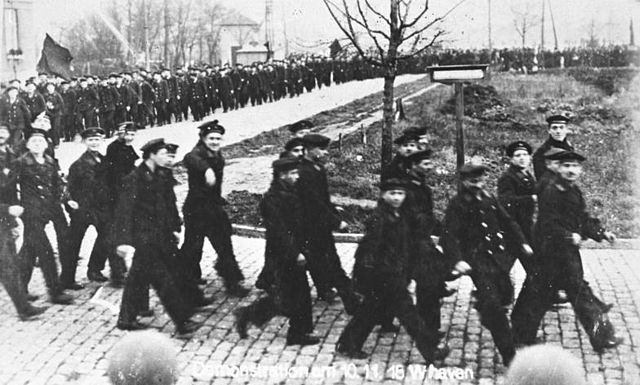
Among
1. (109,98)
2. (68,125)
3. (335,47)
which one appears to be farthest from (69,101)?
(335,47)

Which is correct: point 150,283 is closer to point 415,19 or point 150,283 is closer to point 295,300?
point 295,300

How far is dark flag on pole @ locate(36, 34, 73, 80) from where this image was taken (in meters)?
7.99

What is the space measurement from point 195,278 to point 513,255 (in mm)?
2817

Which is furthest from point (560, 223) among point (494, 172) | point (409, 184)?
point (494, 172)

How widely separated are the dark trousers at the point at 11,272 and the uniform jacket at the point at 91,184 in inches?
27.2

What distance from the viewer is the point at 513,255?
20.3ft

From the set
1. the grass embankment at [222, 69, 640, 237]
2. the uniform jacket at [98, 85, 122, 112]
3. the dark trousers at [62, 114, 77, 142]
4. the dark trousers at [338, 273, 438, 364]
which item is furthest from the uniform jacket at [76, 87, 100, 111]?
the dark trousers at [338, 273, 438, 364]

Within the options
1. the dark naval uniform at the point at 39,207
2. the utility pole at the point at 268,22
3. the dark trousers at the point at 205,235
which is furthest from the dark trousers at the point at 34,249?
the utility pole at the point at 268,22

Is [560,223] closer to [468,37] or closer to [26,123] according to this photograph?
[468,37]

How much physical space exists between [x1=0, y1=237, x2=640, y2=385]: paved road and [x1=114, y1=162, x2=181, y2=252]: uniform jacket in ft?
2.53

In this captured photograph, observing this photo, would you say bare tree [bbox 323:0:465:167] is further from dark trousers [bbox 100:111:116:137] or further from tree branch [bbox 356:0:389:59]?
dark trousers [bbox 100:111:116:137]

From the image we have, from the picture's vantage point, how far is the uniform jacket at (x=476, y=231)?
598 cm

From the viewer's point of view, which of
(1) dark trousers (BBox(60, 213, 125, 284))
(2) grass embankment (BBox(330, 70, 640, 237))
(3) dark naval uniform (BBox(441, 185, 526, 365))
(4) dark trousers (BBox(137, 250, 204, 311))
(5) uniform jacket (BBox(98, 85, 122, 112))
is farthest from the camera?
(5) uniform jacket (BBox(98, 85, 122, 112))

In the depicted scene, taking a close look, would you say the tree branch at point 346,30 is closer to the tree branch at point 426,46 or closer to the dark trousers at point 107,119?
the tree branch at point 426,46
